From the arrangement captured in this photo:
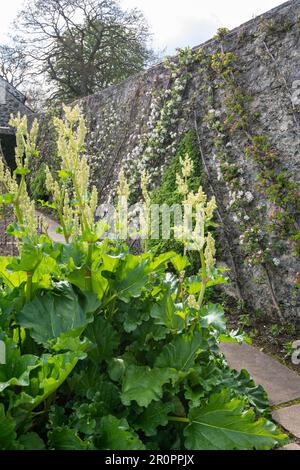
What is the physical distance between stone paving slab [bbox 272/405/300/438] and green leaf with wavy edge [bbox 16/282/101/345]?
1.33 m

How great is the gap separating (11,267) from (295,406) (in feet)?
5.97

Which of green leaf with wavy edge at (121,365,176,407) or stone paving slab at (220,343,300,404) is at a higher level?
green leaf with wavy edge at (121,365,176,407)

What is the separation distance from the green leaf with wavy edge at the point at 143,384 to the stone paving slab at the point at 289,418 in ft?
3.55

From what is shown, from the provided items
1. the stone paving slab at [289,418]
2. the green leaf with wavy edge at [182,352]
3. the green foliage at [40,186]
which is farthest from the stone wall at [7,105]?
the green leaf with wavy edge at [182,352]

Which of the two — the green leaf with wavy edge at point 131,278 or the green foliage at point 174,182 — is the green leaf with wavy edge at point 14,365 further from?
the green foliage at point 174,182

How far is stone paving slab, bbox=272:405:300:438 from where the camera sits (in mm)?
2219

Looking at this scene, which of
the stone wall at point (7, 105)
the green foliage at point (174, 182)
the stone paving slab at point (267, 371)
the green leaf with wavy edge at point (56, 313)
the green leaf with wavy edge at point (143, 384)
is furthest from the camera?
the stone wall at point (7, 105)

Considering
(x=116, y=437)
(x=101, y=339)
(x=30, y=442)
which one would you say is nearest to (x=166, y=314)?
(x=101, y=339)

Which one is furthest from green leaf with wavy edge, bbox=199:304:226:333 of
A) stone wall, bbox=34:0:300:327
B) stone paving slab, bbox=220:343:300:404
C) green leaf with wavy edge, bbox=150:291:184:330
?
stone wall, bbox=34:0:300:327

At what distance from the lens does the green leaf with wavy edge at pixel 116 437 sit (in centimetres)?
133

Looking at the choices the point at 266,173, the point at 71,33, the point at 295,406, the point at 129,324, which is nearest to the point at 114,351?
the point at 129,324

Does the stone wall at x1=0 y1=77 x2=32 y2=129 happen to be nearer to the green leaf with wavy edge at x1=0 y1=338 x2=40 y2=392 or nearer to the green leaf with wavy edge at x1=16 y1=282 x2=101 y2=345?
the green leaf with wavy edge at x1=16 y1=282 x2=101 y2=345

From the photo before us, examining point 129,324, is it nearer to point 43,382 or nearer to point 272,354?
point 43,382

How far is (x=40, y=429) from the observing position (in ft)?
5.01
